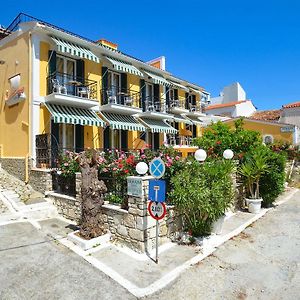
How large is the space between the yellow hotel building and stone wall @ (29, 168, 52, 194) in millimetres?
986

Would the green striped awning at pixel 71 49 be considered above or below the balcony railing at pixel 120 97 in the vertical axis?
above

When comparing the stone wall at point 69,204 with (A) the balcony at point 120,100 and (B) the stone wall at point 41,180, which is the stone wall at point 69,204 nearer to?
(B) the stone wall at point 41,180

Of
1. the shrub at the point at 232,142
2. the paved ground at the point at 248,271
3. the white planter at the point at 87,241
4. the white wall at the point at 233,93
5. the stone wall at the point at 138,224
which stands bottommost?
the paved ground at the point at 248,271

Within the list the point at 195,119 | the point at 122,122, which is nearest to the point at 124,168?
the point at 122,122

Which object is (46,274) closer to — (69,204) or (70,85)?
(69,204)

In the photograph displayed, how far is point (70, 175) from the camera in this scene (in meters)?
14.2

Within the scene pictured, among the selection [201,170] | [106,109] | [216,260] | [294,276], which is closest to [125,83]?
[106,109]

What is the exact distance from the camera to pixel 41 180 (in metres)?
15.9

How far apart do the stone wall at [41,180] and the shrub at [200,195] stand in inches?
304

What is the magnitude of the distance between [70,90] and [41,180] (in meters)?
7.88

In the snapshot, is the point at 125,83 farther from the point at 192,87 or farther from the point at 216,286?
the point at 216,286

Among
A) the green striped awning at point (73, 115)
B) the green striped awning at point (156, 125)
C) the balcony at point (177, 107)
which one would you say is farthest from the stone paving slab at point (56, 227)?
the balcony at point (177, 107)

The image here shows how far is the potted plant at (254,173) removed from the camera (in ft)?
53.8

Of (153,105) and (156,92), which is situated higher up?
(156,92)
